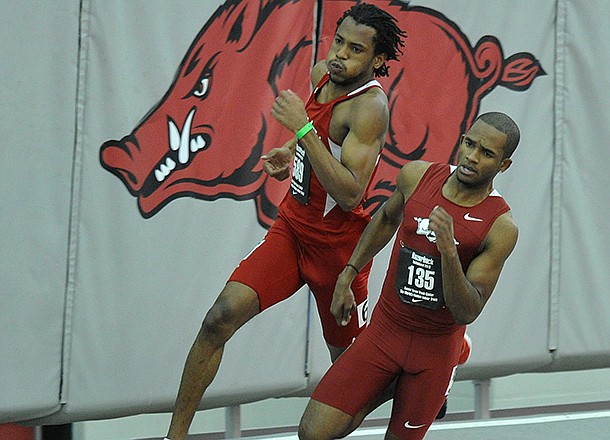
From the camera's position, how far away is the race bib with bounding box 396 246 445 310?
12.5ft

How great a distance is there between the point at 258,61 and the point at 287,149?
92cm

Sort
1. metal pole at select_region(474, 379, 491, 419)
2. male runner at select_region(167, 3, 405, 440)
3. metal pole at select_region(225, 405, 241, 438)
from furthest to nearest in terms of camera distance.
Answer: metal pole at select_region(474, 379, 491, 419) < metal pole at select_region(225, 405, 241, 438) < male runner at select_region(167, 3, 405, 440)

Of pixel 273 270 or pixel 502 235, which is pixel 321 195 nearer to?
pixel 273 270

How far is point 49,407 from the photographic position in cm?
462

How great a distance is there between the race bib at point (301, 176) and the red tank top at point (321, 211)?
0.02 meters

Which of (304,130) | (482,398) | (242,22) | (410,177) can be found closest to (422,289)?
(410,177)

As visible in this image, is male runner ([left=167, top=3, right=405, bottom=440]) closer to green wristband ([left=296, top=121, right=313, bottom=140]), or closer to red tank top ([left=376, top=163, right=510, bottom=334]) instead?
green wristband ([left=296, top=121, right=313, bottom=140])

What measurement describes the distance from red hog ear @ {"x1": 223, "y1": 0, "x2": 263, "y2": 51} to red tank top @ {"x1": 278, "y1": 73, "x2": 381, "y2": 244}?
2.33 ft

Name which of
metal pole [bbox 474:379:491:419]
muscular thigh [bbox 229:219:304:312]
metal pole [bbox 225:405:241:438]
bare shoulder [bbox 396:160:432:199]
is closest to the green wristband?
bare shoulder [bbox 396:160:432:199]

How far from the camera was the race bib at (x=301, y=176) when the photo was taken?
4.19 meters

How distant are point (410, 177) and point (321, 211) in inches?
15.7

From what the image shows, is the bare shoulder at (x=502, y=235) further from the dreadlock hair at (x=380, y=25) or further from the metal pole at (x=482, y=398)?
the metal pole at (x=482, y=398)

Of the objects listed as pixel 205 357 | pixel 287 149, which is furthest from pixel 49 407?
pixel 287 149

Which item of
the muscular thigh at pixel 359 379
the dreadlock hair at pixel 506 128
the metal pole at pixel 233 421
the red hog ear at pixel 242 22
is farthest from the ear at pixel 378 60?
the metal pole at pixel 233 421
